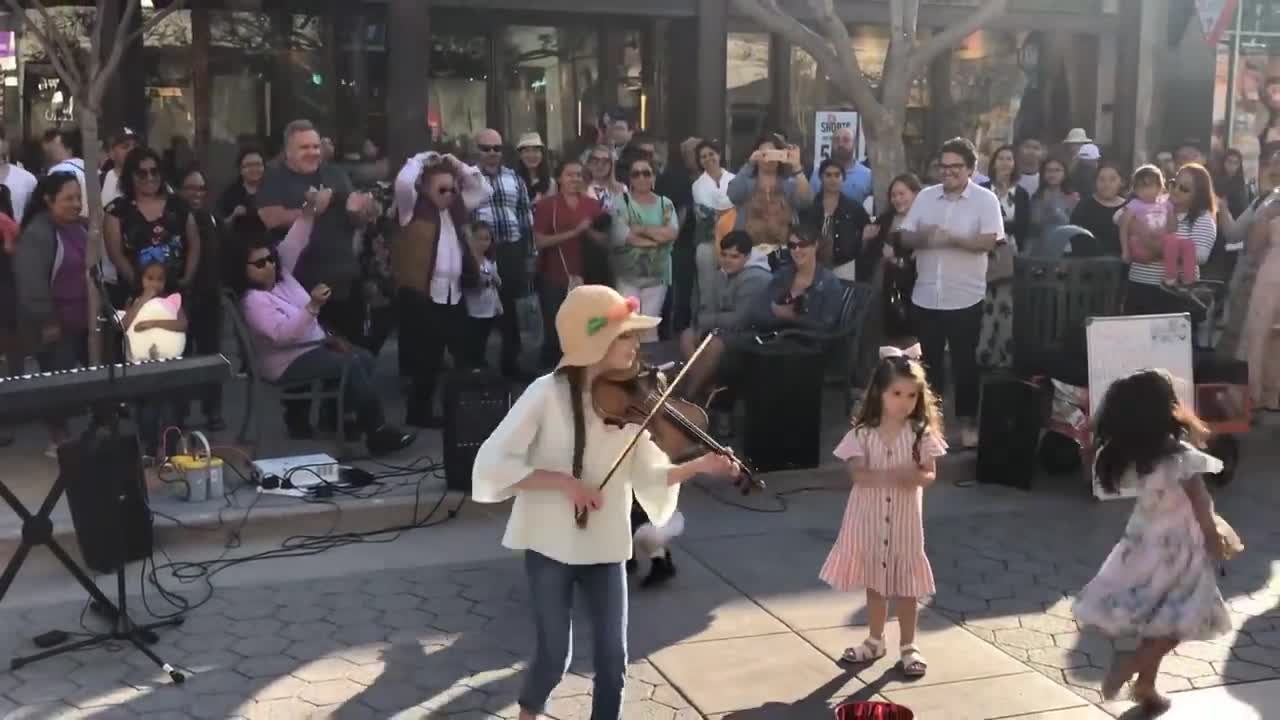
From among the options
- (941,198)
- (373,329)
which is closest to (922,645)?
(941,198)

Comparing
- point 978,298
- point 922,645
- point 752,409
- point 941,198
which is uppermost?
point 941,198

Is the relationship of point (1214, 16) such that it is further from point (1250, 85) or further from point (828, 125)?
point (828, 125)

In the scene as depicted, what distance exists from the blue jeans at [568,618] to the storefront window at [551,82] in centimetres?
1014

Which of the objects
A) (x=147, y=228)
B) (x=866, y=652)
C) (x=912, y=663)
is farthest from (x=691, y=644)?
(x=147, y=228)

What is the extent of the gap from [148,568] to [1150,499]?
437cm

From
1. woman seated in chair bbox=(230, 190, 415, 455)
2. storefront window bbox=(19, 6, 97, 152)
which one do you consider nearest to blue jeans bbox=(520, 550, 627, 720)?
woman seated in chair bbox=(230, 190, 415, 455)

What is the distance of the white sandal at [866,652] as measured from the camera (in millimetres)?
5277

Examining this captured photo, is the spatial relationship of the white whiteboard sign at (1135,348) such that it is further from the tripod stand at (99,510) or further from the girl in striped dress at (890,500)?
the tripod stand at (99,510)

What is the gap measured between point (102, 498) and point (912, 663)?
313 centimetres

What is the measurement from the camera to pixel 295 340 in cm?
791

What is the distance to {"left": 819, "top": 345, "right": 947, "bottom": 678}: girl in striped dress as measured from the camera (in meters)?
5.15

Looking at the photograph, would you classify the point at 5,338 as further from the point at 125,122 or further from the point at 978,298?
the point at 978,298

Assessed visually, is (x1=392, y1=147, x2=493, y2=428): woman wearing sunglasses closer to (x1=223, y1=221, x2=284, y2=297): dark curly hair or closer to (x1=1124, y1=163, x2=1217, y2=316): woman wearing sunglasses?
(x1=223, y1=221, x2=284, y2=297): dark curly hair

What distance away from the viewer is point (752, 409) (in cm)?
790
